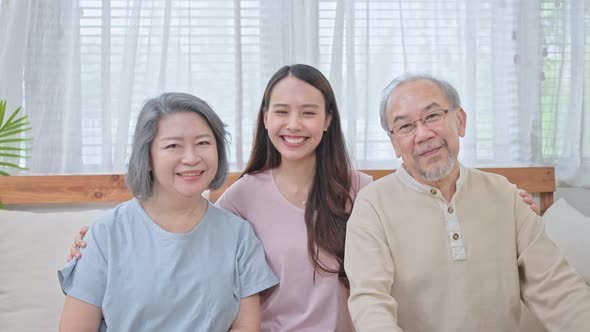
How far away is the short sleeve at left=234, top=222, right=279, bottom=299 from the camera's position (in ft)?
5.35

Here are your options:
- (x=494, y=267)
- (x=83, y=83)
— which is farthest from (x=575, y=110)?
(x=83, y=83)

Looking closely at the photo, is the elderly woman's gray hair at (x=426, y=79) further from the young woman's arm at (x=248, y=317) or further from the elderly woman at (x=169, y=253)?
the young woman's arm at (x=248, y=317)

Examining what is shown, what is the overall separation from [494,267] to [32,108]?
204 centimetres

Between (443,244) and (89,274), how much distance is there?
986 millimetres

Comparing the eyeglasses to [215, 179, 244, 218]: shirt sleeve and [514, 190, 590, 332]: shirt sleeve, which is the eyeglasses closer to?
[514, 190, 590, 332]: shirt sleeve

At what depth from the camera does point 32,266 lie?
198 centimetres

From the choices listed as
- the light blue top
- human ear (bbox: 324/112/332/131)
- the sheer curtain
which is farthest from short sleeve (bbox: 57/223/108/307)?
the sheer curtain

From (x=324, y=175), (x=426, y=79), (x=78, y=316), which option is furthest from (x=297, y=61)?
(x=78, y=316)

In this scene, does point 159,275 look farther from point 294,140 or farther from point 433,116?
point 433,116

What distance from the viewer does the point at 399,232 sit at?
1.61 metres

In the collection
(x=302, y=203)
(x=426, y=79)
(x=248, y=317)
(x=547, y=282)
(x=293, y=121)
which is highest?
(x=426, y=79)

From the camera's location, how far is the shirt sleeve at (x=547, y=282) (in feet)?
4.77

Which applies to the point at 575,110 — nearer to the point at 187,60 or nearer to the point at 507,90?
the point at 507,90

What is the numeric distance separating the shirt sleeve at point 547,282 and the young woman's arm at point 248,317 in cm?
76
